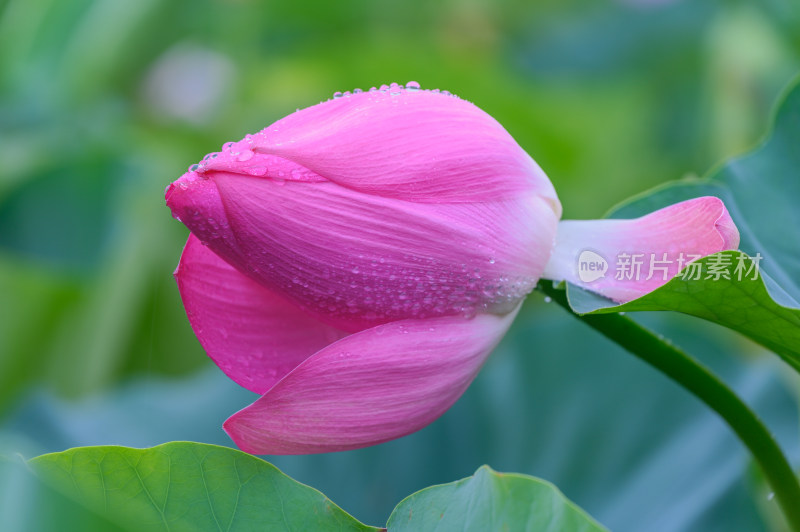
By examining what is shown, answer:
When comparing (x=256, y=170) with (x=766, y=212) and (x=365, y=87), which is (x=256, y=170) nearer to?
(x=766, y=212)

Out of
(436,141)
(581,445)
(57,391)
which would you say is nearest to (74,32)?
(57,391)

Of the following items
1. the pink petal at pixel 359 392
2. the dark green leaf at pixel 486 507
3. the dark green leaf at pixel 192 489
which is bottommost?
the dark green leaf at pixel 486 507

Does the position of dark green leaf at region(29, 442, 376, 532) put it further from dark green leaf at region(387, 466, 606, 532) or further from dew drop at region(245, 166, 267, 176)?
dew drop at region(245, 166, 267, 176)

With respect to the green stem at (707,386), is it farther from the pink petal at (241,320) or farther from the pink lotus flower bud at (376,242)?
the pink petal at (241,320)

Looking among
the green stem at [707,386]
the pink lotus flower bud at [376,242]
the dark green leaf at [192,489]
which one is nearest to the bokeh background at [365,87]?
the dark green leaf at [192,489]

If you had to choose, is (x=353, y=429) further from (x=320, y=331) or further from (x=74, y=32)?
(x=74, y=32)
